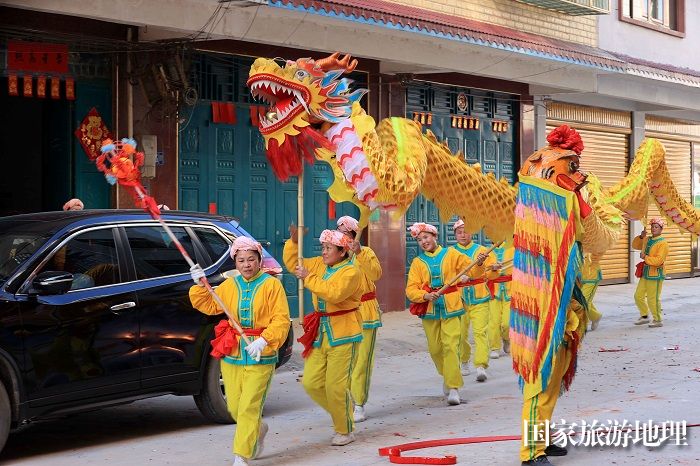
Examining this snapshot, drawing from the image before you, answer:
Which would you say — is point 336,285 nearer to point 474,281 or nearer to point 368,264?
point 368,264

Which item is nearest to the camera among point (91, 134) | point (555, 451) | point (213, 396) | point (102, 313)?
point (555, 451)

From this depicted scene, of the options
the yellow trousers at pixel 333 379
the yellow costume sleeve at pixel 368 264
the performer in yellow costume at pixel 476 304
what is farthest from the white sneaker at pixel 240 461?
the performer in yellow costume at pixel 476 304

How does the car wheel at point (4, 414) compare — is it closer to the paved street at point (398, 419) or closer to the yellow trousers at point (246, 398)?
the paved street at point (398, 419)

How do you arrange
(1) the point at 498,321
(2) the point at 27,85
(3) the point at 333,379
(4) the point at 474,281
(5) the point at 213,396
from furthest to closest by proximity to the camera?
(1) the point at 498,321
(2) the point at 27,85
(4) the point at 474,281
(5) the point at 213,396
(3) the point at 333,379

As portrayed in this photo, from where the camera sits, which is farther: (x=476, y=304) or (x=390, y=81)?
(x=390, y=81)

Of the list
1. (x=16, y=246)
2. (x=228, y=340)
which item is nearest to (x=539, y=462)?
(x=228, y=340)

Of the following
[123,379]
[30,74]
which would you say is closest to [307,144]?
Result: [123,379]

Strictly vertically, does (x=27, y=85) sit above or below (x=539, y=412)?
above

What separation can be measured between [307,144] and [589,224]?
2.18 meters

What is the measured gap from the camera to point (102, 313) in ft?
27.8

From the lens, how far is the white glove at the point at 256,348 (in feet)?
24.6

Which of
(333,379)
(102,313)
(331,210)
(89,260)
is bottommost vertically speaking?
(333,379)

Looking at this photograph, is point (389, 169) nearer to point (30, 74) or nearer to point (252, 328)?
point (252, 328)

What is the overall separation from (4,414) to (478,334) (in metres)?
5.88
